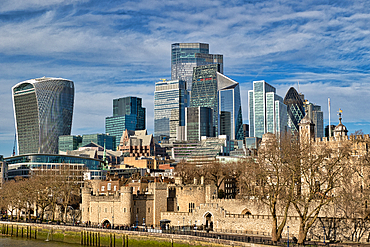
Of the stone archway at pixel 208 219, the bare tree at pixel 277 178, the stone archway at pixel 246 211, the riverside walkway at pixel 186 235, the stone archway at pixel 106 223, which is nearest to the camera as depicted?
the riverside walkway at pixel 186 235

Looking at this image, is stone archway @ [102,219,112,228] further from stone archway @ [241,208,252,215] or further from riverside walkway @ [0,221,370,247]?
stone archway @ [241,208,252,215]

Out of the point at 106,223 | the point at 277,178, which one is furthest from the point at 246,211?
the point at 106,223

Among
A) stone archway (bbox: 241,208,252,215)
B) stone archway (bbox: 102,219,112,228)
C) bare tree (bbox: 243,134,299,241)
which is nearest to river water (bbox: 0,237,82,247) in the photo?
stone archway (bbox: 102,219,112,228)

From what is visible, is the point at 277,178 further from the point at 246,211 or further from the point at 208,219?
the point at 208,219

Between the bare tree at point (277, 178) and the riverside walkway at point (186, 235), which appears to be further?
the bare tree at point (277, 178)

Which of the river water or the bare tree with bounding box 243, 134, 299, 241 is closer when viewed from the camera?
→ the bare tree with bounding box 243, 134, 299, 241

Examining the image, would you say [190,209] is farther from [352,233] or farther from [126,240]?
[352,233]

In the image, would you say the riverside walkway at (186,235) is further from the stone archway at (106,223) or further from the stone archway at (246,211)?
the stone archway at (246,211)

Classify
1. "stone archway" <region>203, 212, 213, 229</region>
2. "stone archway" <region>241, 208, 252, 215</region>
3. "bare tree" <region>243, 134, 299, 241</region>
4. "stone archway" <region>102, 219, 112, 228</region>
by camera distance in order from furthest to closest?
"stone archway" <region>102, 219, 112, 228</region> → "stone archway" <region>241, 208, 252, 215</region> → "stone archway" <region>203, 212, 213, 229</region> → "bare tree" <region>243, 134, 299, 241</region>

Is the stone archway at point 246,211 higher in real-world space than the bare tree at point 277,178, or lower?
lower

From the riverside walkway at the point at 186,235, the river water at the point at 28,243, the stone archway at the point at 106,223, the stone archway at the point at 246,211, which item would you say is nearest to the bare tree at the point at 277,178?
the riverside walkway at the point at 186,235

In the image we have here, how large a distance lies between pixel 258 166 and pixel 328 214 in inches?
511

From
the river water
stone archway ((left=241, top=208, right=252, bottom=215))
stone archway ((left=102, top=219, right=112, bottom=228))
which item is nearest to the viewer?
stone archway ((left=241, top=208, right=252, bottom=215))

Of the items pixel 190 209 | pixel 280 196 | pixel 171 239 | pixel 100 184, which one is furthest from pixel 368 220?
pixel 100 184
